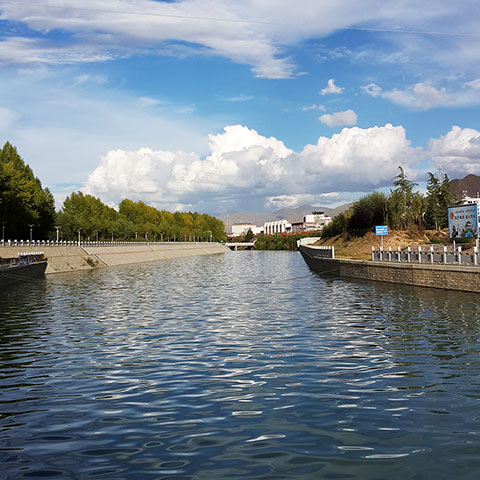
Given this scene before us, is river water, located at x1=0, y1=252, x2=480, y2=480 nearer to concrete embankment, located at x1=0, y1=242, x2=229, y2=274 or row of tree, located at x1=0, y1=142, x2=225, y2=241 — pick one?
concrete embankment, located at x1=0, y1=242, x2=229, y2=274

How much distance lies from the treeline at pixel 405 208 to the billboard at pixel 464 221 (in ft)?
110

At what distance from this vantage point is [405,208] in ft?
250

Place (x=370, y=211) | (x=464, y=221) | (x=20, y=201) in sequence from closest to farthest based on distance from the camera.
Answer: (x=464, y=221) → (x=370, y=211) → (x=20, y=201)

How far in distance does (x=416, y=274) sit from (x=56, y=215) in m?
102

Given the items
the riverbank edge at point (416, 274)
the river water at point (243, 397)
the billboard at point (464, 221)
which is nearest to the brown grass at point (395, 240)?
the riverbank edge at point (416, 274)

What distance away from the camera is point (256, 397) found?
36.9 ft

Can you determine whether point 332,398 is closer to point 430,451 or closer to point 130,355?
point 430,451

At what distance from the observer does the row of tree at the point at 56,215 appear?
88500 mm

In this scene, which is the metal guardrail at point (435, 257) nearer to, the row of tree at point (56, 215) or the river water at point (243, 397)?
the river water at point (243, 397)

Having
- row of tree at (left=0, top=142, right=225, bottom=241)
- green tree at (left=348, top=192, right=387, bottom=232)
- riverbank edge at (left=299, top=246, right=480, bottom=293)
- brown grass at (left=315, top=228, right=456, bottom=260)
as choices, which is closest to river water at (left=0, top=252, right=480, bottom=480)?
riverbank edge at (left=299, top=246, right=480, bottom=293)

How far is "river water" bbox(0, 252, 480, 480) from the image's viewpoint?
7871mm

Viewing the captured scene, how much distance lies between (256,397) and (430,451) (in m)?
4.03

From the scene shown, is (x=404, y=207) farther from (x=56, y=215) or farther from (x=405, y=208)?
(x=56, y=215)

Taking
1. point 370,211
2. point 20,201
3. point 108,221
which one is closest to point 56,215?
point 108,221
